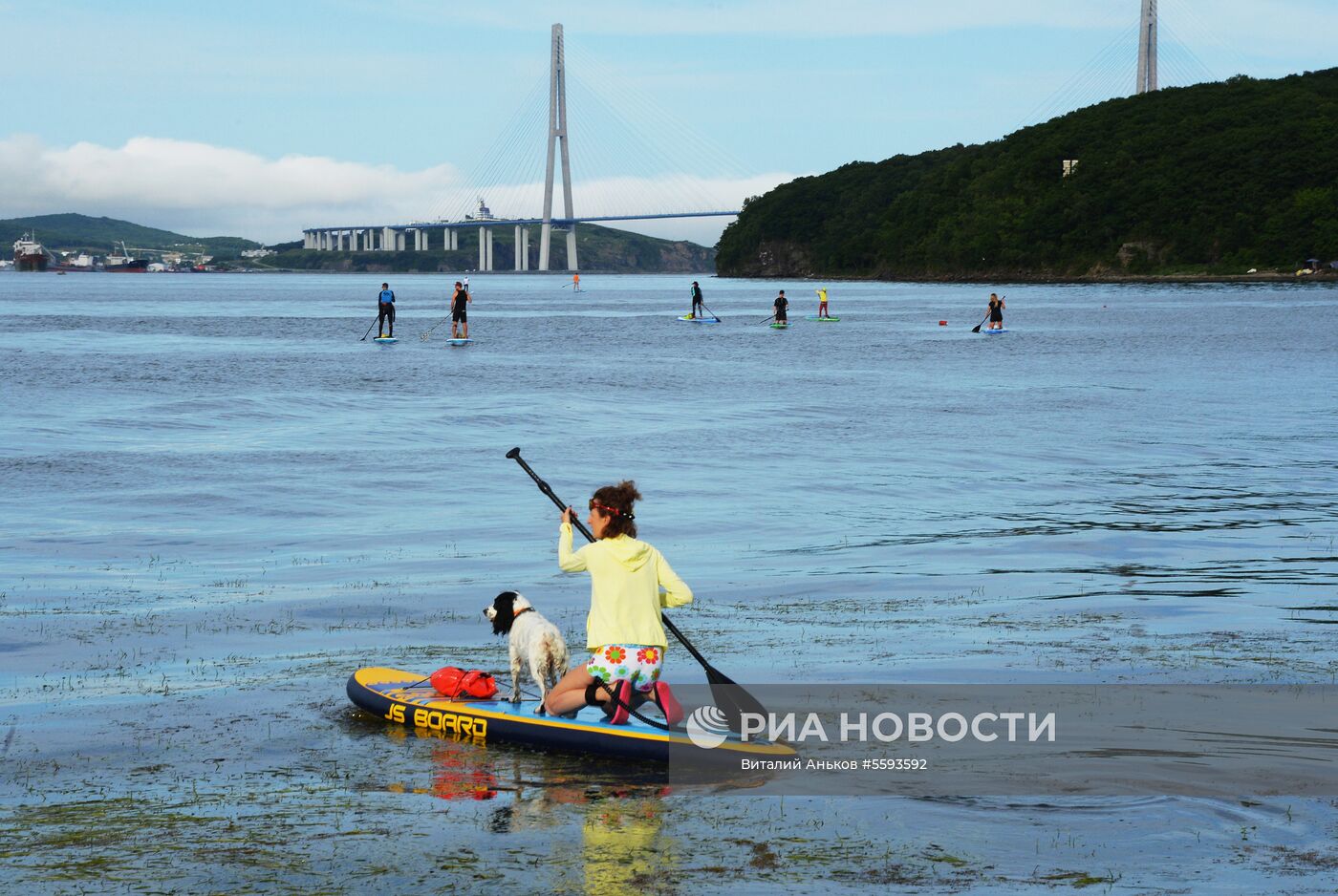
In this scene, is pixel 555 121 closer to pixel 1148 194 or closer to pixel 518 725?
pixel 1148 194

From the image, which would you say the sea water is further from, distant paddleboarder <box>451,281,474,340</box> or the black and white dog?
distant paddleboarder <box>451,281,474,340</box>

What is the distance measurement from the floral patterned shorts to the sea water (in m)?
0.56

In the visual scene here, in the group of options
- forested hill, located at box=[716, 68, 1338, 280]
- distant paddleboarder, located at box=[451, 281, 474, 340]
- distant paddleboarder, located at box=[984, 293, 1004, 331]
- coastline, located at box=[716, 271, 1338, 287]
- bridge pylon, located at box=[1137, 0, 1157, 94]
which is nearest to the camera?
distant paddleboarder, located at box=[451, 281, 474, 340]

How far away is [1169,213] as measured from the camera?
146 metres

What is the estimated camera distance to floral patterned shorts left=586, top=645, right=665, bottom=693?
26.9ft

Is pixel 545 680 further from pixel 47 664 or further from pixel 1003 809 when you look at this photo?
pixel 47 664

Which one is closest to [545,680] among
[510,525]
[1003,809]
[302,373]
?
[1003,809]

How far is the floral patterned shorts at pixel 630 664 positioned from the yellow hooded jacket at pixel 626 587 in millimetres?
43

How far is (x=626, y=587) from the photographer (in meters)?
8.04

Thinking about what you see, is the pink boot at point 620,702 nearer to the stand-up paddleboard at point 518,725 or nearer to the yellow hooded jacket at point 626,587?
the stand-up paddleboard at point 518,725

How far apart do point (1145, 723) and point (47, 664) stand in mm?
7368

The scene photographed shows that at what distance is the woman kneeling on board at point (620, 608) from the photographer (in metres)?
7.98

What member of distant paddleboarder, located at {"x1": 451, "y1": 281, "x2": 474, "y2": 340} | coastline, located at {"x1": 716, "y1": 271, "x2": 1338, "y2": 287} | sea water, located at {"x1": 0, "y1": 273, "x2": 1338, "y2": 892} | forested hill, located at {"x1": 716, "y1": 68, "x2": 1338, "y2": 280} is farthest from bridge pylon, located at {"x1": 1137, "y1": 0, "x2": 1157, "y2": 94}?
sea water, located at {"x1": 0, "y1": 273, "x2": 1338, "y2": 892}

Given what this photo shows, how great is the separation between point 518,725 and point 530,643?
1.62 feet
